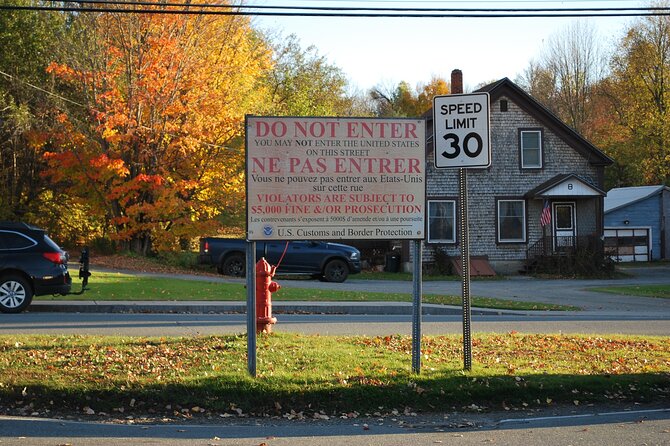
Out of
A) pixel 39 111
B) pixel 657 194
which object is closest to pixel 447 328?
pixel 39 111

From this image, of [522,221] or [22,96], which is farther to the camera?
[522,221]

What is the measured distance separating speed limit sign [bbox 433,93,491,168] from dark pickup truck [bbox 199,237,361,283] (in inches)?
799

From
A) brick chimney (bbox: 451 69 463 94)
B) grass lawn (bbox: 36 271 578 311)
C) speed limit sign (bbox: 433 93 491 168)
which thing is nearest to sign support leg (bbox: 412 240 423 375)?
speed limit sign (bbox: 433 93 491 168)

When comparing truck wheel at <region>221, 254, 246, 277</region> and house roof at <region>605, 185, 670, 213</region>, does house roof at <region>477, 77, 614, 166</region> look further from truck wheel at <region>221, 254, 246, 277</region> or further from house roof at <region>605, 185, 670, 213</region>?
truck wheel at <region>221, 254, 246, 277</region>

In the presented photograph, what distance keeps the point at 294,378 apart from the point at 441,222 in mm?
29141

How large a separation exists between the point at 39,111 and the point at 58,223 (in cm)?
655

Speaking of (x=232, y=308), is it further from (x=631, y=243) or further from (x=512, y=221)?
(x=631, y=243)

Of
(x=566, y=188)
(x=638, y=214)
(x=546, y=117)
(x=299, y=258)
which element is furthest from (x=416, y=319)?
(x=638, y=214)

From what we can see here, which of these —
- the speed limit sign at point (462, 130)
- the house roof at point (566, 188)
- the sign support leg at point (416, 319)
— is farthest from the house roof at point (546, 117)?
the sign support leg at point (416, 319)

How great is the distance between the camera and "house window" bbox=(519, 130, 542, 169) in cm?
3847

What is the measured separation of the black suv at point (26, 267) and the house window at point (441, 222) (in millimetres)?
22269

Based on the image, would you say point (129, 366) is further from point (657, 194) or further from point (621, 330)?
point (657, 194)

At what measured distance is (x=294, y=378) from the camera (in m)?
9.05

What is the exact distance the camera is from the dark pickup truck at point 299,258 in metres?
30.2
